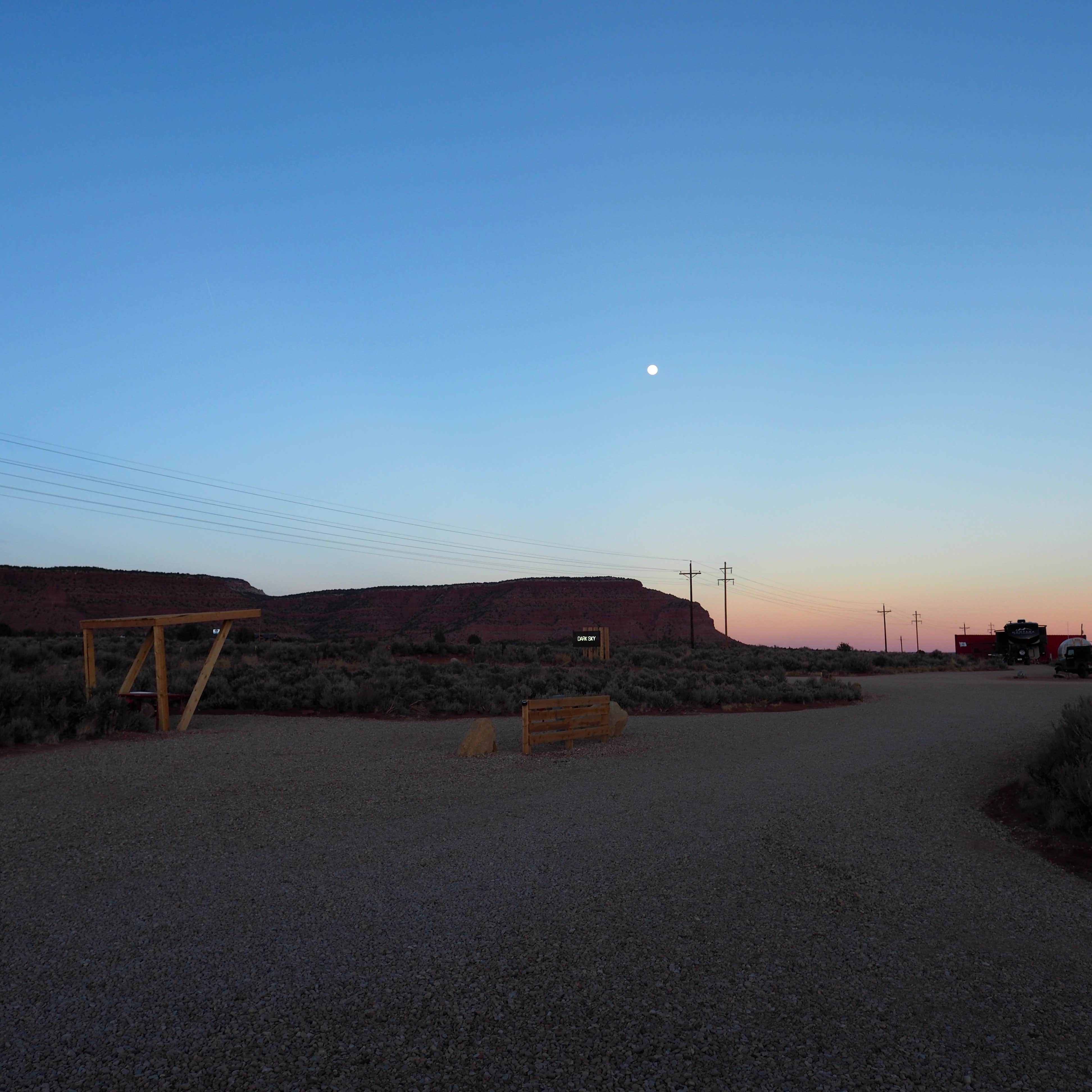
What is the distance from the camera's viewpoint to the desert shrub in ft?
24.5

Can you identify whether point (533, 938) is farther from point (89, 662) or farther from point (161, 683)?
point (89, 662)

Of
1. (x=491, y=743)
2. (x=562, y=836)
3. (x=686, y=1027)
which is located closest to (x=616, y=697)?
(x=491, y=743)

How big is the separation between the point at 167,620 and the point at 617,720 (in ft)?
30.1

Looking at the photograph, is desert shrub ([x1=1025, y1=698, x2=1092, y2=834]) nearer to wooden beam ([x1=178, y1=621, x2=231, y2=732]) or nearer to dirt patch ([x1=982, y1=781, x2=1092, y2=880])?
dirt patch ([x1=982, y1=781, x2=1092, y2=880])

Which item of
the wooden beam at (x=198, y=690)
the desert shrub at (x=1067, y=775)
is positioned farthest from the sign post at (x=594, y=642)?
the desert shrub at (x=1067, y=775)

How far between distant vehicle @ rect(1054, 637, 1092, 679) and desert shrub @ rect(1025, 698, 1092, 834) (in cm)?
2669

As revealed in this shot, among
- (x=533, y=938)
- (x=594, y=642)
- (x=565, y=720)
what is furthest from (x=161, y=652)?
(x=594, y=642)

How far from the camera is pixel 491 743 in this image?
12805 mm

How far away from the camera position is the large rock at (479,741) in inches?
492

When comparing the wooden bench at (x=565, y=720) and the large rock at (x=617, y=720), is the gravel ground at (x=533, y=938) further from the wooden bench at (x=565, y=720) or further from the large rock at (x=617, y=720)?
the large rock at (x=617, y=720)

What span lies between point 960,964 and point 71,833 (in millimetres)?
7750

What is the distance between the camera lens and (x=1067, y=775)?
803cm

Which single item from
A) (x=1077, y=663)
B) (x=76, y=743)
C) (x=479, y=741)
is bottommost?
(x=76, y=743)

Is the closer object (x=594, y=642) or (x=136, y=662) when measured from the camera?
(x=136, y=662)
